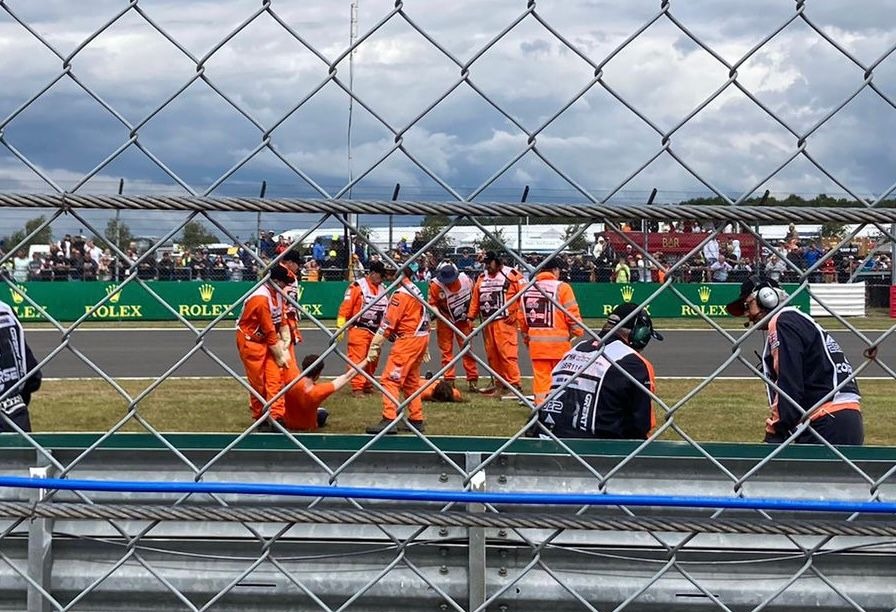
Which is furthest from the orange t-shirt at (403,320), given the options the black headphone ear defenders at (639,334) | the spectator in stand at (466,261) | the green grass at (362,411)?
the spectator in stand at (466,261)

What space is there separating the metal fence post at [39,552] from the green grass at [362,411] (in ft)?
25.3

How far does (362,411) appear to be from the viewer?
39.4 ft

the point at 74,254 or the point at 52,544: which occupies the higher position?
the point at 74,254

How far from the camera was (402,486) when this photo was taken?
8.09 feet

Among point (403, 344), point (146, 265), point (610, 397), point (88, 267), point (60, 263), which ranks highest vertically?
point (60, 263)

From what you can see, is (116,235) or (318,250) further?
(318,250)

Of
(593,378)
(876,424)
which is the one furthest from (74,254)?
(593,378)

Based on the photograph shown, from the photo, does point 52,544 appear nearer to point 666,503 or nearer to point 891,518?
point 666,503

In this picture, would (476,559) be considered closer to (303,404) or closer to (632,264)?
(632,264)

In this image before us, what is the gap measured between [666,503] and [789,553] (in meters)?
0.57

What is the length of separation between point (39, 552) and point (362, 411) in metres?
9.64

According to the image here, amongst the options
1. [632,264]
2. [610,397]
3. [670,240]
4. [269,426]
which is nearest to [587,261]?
[269,426]

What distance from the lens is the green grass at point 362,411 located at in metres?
10.6

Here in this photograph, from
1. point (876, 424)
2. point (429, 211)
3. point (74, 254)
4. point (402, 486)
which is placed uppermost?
point (74, 254)
